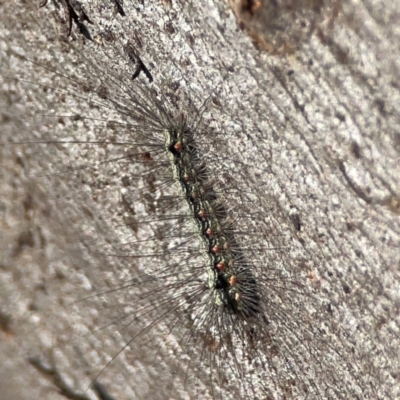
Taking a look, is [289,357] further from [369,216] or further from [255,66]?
[255,66]

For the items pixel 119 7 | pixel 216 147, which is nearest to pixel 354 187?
pixel 216 147

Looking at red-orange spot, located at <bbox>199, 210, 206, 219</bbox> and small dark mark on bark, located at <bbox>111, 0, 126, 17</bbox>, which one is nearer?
small dark mark on bark, located at <bbox>111, 0, 126, 17</bbox>

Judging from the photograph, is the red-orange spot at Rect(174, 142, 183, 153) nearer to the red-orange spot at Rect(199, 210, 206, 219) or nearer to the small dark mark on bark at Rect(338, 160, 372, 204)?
the red-orange spot at Rect(199, 210, 206, 219)

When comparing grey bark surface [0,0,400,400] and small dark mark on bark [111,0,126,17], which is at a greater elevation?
small dark mark on bark [111,0,126,17]

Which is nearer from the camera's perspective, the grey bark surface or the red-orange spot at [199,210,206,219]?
the grey bark surface

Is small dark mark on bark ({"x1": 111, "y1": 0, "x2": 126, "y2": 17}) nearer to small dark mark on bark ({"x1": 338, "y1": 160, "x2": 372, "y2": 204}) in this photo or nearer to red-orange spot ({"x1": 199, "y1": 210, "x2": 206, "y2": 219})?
red-orange spot ({"x1": 199, "y1": 210, "x2": 206, "y2": 219})

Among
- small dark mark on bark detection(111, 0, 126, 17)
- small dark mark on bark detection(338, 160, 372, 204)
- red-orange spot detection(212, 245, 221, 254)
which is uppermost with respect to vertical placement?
small dark mark on bark detection(111, 0, 126, 17)

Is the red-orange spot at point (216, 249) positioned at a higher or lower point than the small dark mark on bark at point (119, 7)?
lower

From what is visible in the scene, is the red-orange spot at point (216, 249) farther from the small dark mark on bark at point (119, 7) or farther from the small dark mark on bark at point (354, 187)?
the small dark mark on bark at point (119, 7)

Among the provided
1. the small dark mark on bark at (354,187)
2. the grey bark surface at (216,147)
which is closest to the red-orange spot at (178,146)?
the grey bark surface at (216,147)

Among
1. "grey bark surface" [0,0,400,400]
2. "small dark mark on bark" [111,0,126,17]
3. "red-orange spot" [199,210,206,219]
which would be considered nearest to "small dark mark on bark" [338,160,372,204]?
"grey bark surface" [0,0,400,400]
